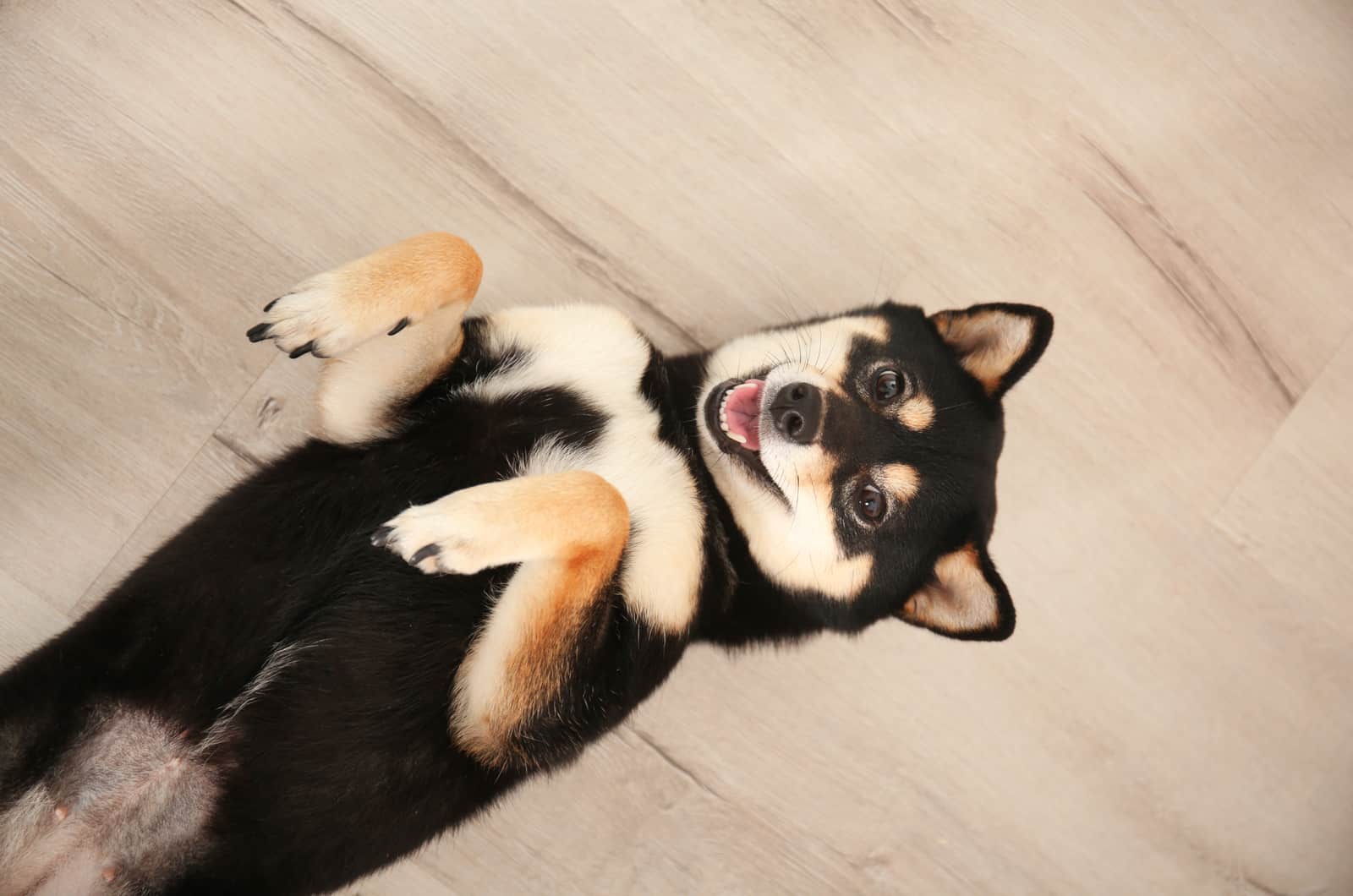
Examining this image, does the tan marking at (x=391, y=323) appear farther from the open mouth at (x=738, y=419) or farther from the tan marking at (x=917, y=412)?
the tan marking at (x=917, y=412)

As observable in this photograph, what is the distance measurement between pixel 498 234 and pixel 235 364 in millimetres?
782

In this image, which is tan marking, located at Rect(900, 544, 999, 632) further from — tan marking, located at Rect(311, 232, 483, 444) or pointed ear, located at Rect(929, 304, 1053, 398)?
tan marking, located at Rect(311, 232, 483, 444)

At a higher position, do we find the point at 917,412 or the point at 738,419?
the point at 917,412

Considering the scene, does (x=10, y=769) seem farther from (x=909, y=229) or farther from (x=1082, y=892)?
(x=1082, y=892)

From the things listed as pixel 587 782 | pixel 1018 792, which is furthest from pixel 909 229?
pixel 587 782

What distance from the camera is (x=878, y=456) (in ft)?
5.83

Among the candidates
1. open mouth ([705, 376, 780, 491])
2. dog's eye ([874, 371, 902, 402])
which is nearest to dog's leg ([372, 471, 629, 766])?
open mouth ([705, 376, 780, 491])

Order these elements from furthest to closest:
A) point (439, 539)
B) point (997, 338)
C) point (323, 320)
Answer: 1. point (997, 338)
2. point (323, 320)
3. point (439, 539)

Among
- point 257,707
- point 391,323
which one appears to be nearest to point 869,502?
point 391,323

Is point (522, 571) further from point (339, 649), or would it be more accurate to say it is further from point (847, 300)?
point (847, 300)

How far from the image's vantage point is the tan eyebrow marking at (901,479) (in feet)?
5.82

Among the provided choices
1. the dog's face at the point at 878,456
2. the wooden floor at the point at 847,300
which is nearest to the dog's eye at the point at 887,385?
the dog's face at the point at 878,456

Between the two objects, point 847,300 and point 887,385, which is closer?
point 887,385

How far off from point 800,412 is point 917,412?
0.95ft
